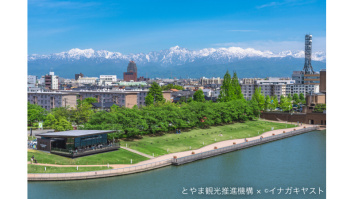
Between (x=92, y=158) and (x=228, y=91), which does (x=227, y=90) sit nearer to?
(x=228, y=91)

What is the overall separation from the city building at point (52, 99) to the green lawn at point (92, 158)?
44.6m

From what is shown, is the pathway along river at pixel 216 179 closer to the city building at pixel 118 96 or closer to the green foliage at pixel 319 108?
the green foliage at pixel 319 108

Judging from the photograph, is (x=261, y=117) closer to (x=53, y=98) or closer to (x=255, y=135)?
(x=255, y=135)

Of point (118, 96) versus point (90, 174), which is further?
point (118, 96)

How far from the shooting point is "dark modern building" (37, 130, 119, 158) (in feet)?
128

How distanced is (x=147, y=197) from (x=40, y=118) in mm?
41706

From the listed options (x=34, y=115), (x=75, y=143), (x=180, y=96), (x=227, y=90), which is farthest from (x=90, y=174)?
(x=180, y=96)

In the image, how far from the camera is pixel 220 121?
65.8 meters

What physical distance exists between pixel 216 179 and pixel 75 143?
1507 cm

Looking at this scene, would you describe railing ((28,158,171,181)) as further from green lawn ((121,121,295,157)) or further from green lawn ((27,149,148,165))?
green lawn ((121,121,295,157))

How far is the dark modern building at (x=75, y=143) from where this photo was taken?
38.9 m

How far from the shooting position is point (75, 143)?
39.0 m

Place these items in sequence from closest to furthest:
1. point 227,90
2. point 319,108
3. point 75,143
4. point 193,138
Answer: point 75,143
point 193,138
point 319,108
point 227,90

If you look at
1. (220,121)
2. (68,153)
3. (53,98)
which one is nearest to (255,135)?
(220,121)
